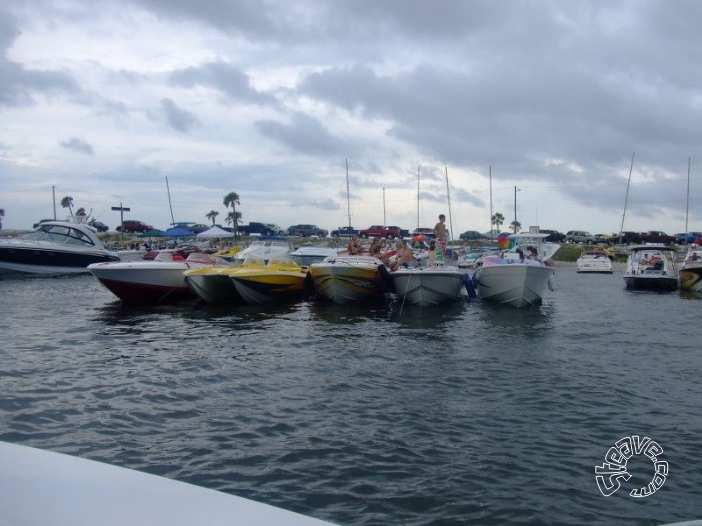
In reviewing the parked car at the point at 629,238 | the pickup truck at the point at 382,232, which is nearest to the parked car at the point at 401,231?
the pickup truck at the point at 382,232

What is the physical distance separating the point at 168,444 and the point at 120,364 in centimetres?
518

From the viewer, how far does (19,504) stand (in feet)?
8.08

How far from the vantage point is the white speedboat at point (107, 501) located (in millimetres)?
2443

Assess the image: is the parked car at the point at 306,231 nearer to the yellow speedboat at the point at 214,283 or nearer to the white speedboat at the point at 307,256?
the white speedboat at the point at 307,256

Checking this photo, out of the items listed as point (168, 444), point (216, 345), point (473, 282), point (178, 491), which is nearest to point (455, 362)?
point (216, 345)

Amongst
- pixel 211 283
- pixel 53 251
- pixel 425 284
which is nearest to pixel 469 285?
pixel 425 284

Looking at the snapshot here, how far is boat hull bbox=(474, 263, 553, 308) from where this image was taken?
22.2 meters

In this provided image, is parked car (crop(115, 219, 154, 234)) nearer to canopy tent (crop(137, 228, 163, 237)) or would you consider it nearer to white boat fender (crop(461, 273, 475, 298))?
canopy tent (crop(137, 228, 163, 237))

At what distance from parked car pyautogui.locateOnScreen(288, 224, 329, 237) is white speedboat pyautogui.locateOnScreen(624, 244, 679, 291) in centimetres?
4948

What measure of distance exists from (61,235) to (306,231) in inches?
1862

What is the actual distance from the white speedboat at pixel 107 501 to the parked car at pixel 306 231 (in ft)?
260

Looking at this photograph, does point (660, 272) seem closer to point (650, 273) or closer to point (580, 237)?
point (650, 273)

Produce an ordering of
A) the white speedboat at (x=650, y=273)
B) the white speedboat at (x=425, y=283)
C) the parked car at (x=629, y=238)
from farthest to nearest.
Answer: the parked car at (x=629, y=238)
the white speedboat at (x=650, y=273)
the white speedboat at (x=425, y=283)

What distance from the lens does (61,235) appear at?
36.6 meters
